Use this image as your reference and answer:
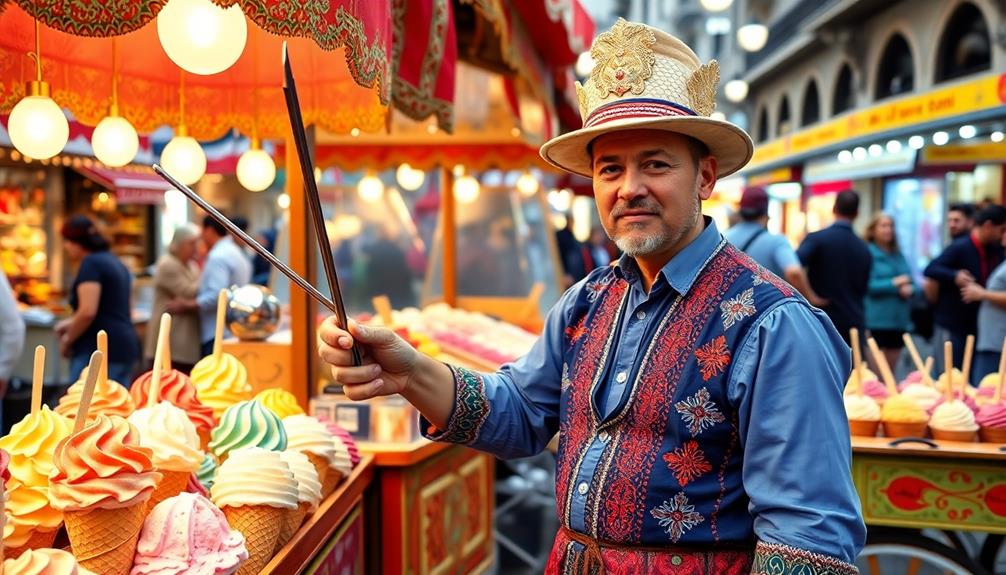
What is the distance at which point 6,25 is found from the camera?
318 cm

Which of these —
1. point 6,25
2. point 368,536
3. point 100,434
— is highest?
point 6,25

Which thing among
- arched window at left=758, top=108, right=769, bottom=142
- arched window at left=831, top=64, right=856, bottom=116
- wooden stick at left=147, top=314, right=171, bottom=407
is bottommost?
wooden stick at left=147, top=314, right=171, bottom=407

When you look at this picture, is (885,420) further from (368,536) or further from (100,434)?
(100,434)

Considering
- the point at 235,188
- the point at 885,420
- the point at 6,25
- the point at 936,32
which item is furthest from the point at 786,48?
the point at 6,25

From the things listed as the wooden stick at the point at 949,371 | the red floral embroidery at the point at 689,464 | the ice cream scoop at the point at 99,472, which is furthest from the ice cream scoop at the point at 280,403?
the wooden stick at the point at 949,371

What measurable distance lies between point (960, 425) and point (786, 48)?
2382 centimetres

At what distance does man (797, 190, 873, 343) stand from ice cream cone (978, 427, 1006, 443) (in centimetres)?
347

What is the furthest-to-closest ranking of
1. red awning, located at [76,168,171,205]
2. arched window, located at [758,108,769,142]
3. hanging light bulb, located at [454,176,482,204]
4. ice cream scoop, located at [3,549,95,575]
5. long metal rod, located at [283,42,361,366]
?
arched window, located at [758,108,769,142]
red awning, located at [76,168,171,205]
hanging light bulb, located at [454,176,482,204]
ice cream scoop, located at [3,549,95,575]
long metal rod, located at [283,42,361,366]

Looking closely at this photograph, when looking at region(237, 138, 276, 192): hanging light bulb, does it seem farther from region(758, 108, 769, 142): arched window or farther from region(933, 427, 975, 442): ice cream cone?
region(758, 108, 769, 142): arched window

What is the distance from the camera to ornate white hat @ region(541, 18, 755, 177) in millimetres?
2207

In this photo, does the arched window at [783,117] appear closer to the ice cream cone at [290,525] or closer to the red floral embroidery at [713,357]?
the ice cream cone at [290,525]

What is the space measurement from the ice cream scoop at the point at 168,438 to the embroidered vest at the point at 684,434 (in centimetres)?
100

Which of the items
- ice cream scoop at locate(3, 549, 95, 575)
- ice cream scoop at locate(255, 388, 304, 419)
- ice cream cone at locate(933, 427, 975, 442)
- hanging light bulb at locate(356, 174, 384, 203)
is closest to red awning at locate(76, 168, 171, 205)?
hanging light bulb at locate(356, 174, 384, 203)

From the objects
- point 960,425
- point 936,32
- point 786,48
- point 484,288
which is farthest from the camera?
point 786,48
